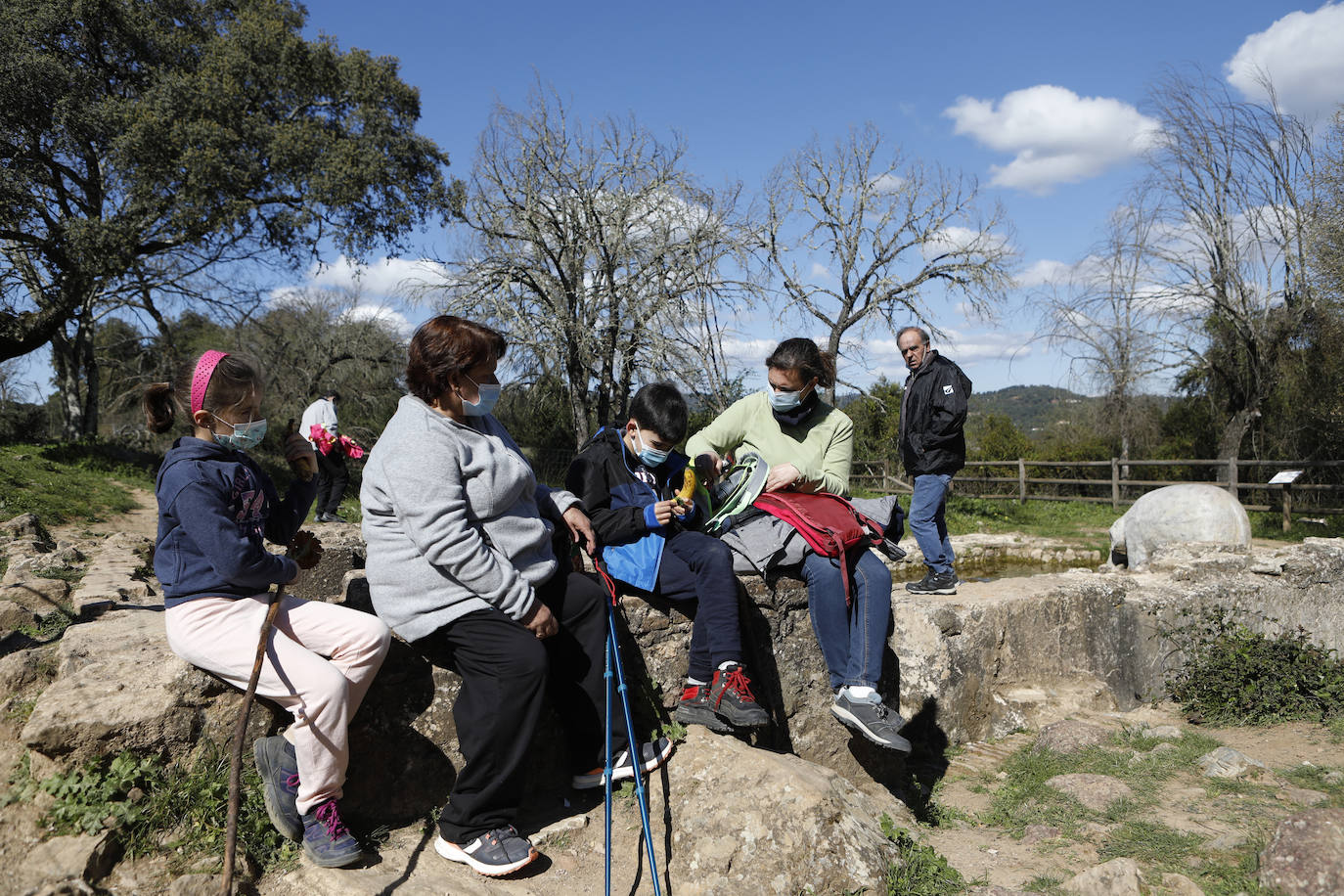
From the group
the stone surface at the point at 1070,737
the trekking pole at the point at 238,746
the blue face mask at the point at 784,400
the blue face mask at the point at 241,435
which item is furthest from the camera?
the stone surface at the point at 1070,737

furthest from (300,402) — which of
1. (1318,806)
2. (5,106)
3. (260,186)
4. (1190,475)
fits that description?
(1318,806)

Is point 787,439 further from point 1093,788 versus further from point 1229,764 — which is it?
point 1229,764

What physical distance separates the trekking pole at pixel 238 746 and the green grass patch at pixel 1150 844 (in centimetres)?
287

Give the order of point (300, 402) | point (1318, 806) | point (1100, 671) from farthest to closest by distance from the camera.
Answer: point (300, 402) < point (1100, 671) < point (1318, 806)

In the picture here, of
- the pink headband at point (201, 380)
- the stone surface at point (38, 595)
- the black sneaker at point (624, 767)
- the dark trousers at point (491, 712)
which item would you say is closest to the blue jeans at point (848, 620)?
the black sneaker at point (624, 767)

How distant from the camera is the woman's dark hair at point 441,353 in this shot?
103 inches

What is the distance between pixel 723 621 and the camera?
3.08 metres

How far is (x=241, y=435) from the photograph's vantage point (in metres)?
2.55

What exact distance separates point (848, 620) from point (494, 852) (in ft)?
5.40

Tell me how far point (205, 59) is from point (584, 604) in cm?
1586

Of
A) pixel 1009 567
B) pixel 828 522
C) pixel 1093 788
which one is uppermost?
pixel 828 522

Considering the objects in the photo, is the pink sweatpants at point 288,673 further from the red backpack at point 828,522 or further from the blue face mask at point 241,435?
the red backpack at point 828,522

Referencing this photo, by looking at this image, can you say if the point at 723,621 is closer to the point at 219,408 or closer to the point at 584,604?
the point at 584,604

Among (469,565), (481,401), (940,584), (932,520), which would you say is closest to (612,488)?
(481,401)
